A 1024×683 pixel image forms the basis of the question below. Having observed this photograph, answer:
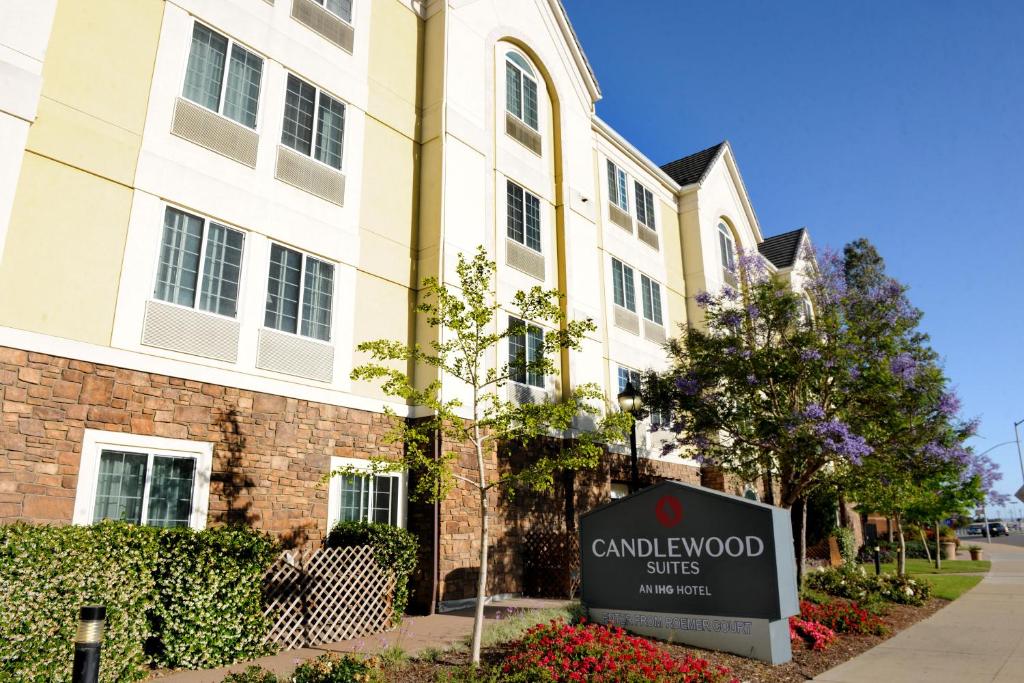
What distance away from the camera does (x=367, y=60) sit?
49.8 ft

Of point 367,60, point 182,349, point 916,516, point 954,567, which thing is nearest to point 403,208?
point 367,60

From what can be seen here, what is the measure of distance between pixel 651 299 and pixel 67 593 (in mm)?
18989

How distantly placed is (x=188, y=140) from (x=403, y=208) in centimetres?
477

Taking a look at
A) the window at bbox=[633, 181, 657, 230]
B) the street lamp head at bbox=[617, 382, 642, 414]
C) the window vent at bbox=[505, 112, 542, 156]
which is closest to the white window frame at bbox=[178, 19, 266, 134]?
the window vent at bbox=[505, 112, 542, 156]

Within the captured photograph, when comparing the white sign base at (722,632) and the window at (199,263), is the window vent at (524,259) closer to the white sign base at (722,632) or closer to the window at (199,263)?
the window at (199,263)

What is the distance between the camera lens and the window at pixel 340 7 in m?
14.6

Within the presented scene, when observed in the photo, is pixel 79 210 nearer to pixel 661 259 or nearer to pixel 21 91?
pixel 21 91

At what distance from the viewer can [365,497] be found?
1315cm

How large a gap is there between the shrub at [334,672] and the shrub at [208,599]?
217 centimetres

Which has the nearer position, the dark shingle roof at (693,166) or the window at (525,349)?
the window at (525,349)

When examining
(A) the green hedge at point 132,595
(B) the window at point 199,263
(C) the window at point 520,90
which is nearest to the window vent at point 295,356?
(B) the window at point 199,263

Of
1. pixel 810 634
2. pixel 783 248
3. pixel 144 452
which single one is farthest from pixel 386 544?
pixel 783 248

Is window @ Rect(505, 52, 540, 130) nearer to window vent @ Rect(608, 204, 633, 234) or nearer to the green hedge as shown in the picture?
window vent @ Rect(608, 204, 633, 234)

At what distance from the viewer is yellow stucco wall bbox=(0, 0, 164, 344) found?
9.48 m
